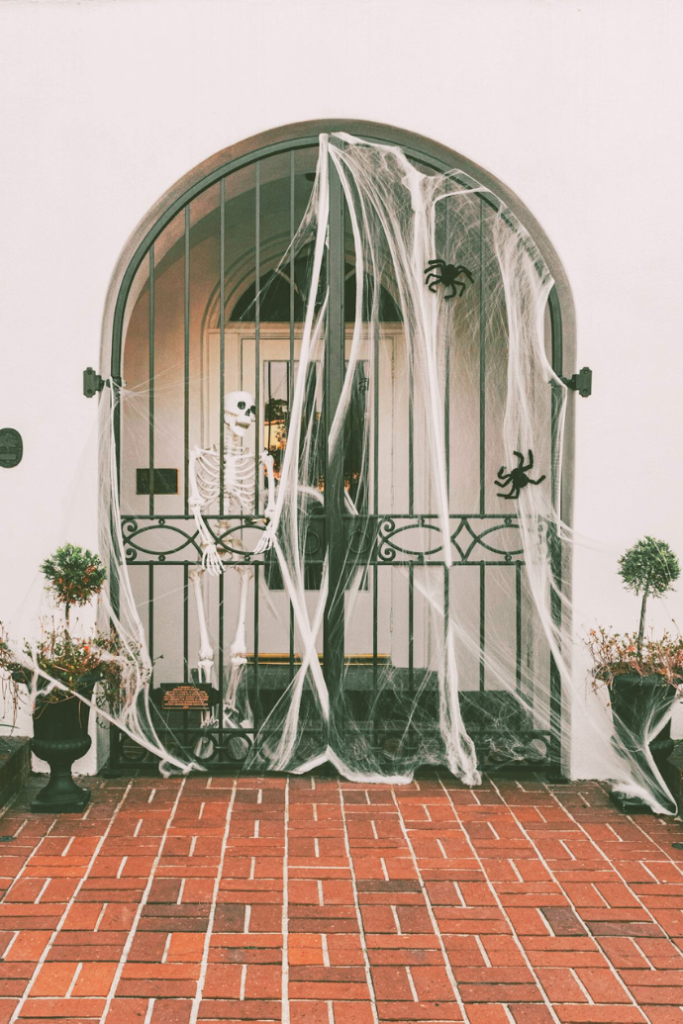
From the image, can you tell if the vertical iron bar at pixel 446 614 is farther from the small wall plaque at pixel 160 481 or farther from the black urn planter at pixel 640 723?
the small wall plaque at pixel 160 481

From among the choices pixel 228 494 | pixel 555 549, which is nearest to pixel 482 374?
pixel 555 549

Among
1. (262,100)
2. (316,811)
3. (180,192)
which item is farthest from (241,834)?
(262,100)

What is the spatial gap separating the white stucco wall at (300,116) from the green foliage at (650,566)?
727 mm

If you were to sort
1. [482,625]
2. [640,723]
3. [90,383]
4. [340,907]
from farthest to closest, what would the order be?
1. [482,625]
2. [90,383]
3. [640,723]
4. [340,907]

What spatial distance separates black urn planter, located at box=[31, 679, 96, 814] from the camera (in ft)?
13.3

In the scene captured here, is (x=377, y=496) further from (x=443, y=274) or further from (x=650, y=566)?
(x=650, y=566)

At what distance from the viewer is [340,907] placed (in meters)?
3.22

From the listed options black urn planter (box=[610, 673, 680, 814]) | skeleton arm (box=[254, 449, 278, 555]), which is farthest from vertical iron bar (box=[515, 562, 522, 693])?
A: skeleton arm (box=[254, 449, 278, 555])

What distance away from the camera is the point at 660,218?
4445mm

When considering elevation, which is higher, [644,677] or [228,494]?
[228,494]

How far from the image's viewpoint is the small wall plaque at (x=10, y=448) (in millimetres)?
4469

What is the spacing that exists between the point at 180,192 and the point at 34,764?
298cm

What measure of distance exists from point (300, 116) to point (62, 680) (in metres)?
2.92

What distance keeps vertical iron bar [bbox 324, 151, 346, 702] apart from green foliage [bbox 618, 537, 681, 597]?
4.51ft
